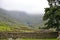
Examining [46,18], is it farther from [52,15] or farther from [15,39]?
[15,39]

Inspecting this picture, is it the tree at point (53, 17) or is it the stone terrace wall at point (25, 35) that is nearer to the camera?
the stone terrace wall at point (25, 35)

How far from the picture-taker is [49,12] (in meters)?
38.1

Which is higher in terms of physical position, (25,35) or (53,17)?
(53,17)

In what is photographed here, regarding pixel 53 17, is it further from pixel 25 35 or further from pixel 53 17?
pixel 25 35

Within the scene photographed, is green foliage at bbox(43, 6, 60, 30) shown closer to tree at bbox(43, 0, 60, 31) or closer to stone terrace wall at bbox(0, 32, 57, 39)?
tree at bbox(43, 0, 60, 31)

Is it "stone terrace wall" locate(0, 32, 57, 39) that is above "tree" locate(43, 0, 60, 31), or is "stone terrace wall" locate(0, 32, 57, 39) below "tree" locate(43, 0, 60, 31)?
below

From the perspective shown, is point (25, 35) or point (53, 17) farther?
point (53, 17)

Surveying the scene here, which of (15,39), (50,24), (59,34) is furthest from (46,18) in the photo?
(15,39)

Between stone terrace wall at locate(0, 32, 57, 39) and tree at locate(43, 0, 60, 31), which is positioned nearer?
stone terrace wall at locate(0, 32, 57, 39)

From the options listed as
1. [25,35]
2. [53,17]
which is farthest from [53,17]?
[25,35]

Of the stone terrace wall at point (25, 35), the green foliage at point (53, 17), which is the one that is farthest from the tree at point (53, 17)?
the stone terrace wall at point (25, 35)

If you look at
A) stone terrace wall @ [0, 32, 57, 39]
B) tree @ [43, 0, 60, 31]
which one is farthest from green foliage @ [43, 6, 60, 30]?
stone terrace wall @ [0, 32, 57, 39]

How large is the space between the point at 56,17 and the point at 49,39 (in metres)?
11.8

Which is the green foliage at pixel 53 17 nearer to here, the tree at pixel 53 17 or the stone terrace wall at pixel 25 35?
the tree at pixel 53 17
